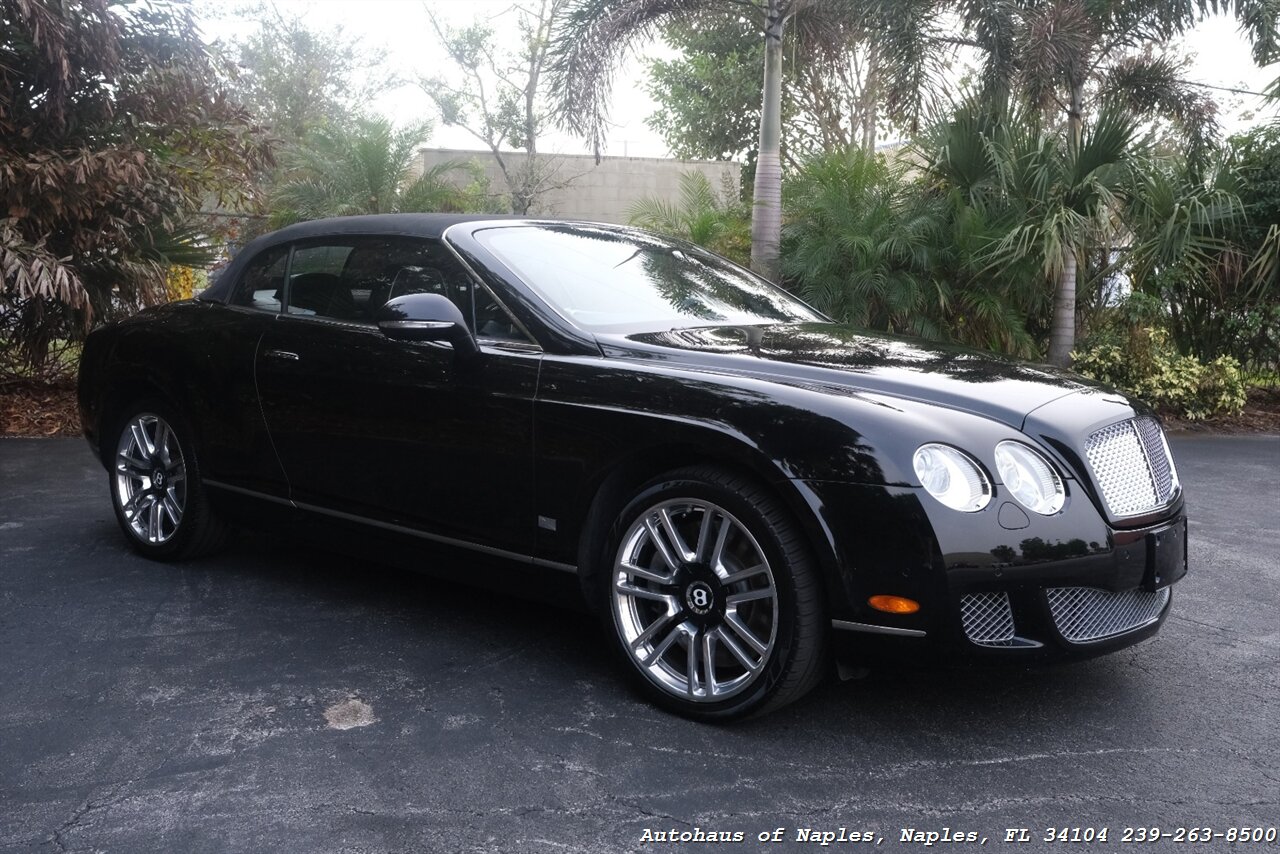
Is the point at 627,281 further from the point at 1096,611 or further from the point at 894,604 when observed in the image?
the point at 1096,611

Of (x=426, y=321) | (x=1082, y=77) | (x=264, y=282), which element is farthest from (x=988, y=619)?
(x=1082, y=77)

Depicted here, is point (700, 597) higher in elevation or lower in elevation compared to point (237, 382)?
lower

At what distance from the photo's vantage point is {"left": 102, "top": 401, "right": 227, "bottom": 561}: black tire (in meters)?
5.11

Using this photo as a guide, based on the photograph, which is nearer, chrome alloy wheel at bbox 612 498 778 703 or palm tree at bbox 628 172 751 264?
chrome alloy wheel at bbox 612 498 778 703

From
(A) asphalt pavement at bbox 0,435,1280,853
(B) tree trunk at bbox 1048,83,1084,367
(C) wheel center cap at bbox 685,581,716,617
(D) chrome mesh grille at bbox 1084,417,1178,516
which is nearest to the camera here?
(A) asphalt pavement at bbox 0,435,1280,853

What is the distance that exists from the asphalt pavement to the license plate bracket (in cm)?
44

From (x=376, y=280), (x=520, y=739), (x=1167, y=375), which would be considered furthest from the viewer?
(x=1167, y=375)

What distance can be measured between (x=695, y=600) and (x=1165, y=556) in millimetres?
1376

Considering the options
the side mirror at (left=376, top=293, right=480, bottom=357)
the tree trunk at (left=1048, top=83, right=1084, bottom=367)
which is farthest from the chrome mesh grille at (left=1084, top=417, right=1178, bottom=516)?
the tree trunk at (left=1048, top=83, right=1084, bottom=367)

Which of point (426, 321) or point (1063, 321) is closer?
point (426, 321)

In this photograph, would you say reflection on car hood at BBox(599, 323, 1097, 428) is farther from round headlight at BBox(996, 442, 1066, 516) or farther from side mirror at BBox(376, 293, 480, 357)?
side mirror at BBox(376, 293, 480, 357)

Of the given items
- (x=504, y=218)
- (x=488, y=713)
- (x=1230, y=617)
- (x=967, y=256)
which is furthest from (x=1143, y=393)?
(x=488, y=713)

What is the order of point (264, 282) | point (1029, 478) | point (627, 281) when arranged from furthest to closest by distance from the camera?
point (264, 282) < point (627, 281) < point (1029, 478)

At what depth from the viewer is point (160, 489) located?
17.3ft
